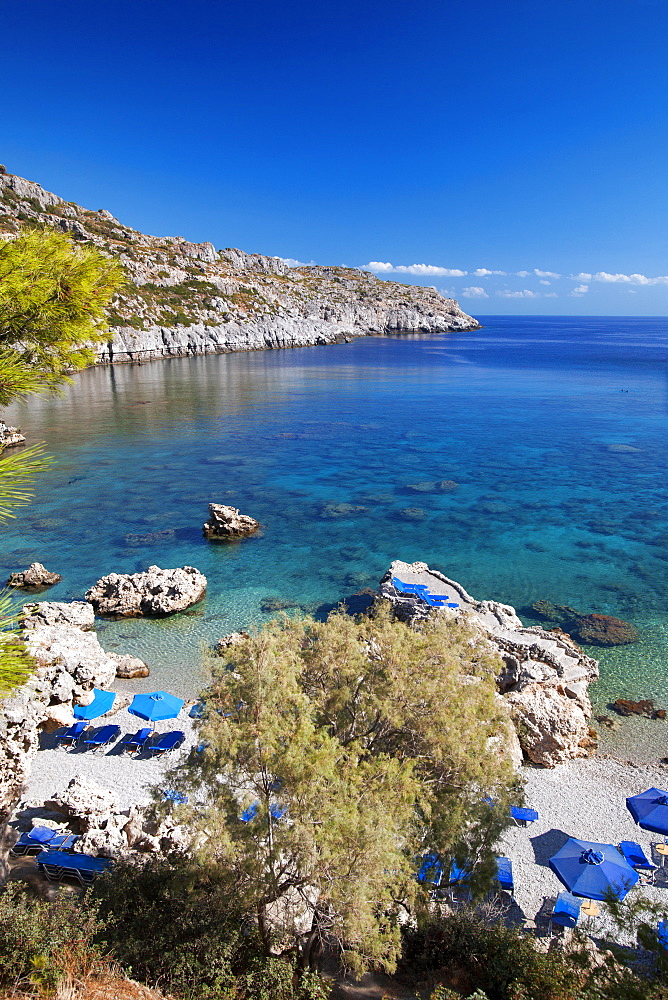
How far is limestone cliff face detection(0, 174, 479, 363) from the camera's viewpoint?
109938mm

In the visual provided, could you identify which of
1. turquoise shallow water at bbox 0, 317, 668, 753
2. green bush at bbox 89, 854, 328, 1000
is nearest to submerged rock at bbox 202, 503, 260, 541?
turquoise shallow water at bbox 0, 317, 668, 753

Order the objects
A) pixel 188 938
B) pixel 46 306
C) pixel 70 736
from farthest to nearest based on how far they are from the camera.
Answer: pixel 70 736
pixel 188 938
pixel 46 306

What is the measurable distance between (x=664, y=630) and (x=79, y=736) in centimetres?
2265

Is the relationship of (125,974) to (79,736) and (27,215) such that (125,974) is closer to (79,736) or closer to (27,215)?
(79,736)

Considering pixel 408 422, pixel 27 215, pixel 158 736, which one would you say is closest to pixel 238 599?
pixel 158 736

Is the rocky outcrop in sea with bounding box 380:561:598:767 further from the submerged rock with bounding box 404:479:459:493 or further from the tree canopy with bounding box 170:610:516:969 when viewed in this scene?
the submerged rock with bounding box 404:479:459:493

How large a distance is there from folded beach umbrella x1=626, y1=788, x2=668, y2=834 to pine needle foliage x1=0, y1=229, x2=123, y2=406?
632 inches

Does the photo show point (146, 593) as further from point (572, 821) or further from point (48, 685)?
point (572, 821)

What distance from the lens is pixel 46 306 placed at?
219 inches

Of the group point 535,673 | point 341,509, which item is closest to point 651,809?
point 535,673

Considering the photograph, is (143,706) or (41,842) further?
(143,706)

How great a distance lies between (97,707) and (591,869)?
1434 centimetres

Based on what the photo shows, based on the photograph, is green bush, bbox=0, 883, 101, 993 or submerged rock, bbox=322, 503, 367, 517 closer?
green bush, bbox=0, 883, 101, 993

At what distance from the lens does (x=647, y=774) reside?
15.7 m
